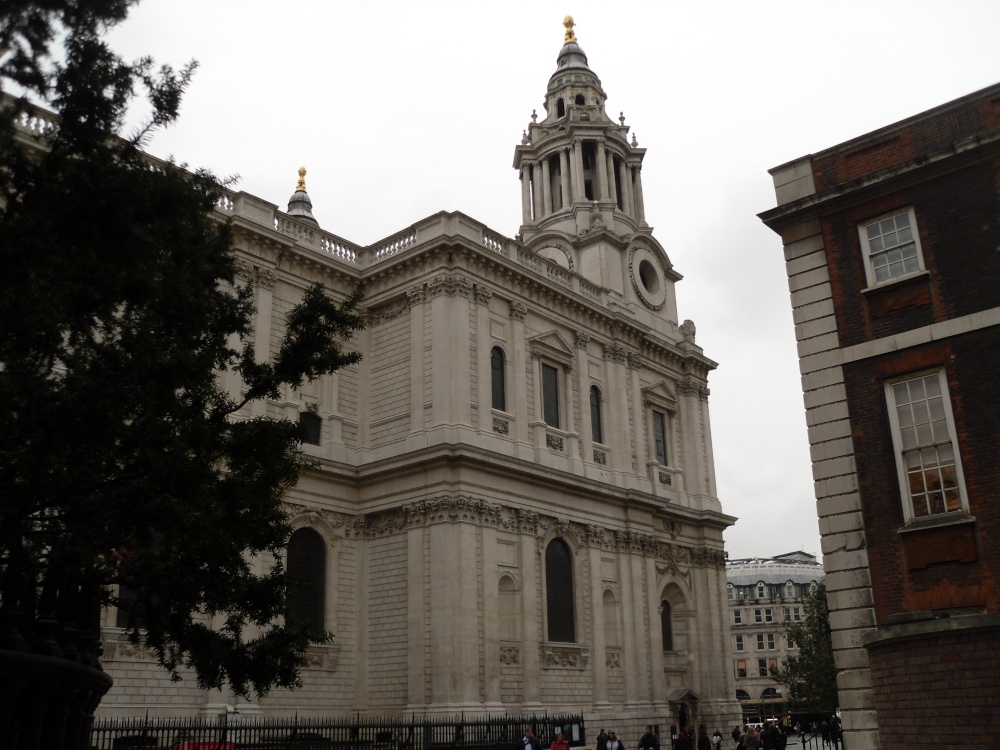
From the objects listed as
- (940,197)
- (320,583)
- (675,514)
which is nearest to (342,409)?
(320,583)

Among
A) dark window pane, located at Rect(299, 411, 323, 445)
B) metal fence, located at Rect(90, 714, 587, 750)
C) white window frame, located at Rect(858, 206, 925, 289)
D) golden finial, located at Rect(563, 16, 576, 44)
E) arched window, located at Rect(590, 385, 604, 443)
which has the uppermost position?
golden finial, located at Rect(563, 16, 576, 44)

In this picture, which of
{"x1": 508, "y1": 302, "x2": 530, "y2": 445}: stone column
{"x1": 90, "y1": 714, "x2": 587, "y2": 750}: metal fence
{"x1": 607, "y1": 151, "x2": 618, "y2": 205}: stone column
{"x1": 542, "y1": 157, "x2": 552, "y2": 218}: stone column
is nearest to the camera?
{"x1": 90, "y1": 714, "x2": 587, "y2": 750}: metal fence

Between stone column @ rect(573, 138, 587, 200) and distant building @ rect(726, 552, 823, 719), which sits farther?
distant building @ rect(726, 552, 823, 719)

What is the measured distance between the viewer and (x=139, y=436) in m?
10.9

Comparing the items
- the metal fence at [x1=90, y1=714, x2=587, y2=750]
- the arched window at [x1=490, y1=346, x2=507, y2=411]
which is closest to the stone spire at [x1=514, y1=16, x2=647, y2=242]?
the arched window at [x1=490, y1=346, x2=507, y2=411]

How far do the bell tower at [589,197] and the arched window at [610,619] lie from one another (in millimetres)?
12494

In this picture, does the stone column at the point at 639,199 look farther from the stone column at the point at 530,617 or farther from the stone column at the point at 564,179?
the stone column at the point at 530,617

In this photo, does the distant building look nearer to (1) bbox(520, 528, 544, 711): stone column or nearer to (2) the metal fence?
(1) bbox(520, 528, 544, 711): stone column

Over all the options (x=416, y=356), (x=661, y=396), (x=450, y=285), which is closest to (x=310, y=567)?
(x=416, y=356)

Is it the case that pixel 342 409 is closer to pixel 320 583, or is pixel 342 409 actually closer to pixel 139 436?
pixel 320 583

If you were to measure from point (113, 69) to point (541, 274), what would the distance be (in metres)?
27.8

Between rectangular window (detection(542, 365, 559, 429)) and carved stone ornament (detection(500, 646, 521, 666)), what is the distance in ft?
27.6

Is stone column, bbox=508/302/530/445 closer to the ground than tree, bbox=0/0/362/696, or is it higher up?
higher up

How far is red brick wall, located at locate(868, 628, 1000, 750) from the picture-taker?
11.0m
